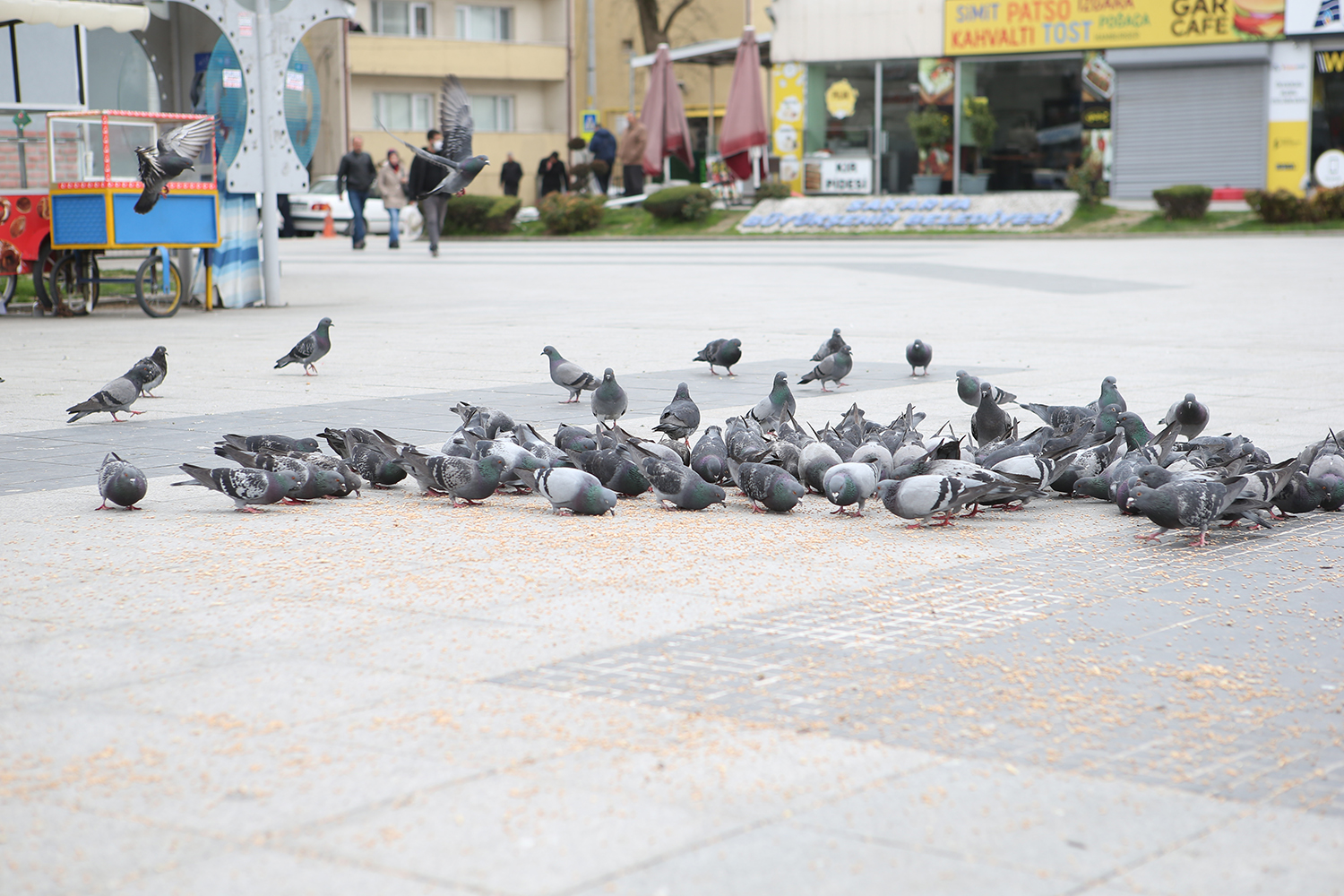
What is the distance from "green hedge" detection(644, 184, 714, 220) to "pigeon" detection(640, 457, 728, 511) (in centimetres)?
2453

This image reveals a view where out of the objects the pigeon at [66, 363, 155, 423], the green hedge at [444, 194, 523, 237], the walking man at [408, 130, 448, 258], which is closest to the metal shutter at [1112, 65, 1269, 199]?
the green hedge at [444, 194, 523, 237]

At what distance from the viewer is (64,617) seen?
3996 millimetres

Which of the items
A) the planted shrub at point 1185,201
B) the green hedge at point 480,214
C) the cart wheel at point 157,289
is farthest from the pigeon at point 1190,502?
the green hedge at point 480,214

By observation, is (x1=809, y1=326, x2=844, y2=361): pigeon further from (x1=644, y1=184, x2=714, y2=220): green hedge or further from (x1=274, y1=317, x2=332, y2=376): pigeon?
(x1=644, y1=184, x2=714, y2=220): green hedge

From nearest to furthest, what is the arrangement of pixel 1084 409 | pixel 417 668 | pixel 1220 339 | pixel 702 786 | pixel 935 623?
pixel 702 786, pixel 417 668, pixel 935 623, pixel 1084 409, pixel 1220 339

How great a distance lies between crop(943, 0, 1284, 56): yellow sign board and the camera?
28219 millimetres

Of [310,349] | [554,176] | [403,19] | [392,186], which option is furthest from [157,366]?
[403,19]

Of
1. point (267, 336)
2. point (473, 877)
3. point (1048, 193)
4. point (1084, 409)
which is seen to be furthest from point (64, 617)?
point (1048, 193)

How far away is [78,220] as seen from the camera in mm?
13094

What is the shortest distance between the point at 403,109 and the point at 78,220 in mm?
32511

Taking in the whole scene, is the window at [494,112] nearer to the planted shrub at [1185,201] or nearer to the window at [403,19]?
the window at [403,19]

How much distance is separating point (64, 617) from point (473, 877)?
81.2 inches

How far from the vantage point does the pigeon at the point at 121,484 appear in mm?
5355

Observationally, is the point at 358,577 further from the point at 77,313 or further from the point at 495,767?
the point at 77,313
